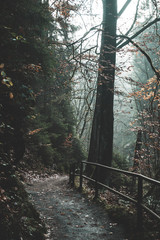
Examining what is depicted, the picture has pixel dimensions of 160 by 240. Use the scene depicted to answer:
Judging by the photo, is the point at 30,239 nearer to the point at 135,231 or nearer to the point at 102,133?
the point at 135,231

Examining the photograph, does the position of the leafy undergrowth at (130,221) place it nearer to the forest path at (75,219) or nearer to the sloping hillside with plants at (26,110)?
the forest path at (75,219)

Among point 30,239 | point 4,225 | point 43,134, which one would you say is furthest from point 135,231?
point 43,134

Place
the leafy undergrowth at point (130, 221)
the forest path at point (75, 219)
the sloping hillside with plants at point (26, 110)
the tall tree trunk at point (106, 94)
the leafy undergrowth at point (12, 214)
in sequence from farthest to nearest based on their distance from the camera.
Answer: the tall tree trunk at point (106, 94) < the forest path at point (75, 219) < the leafy undergrowth at point (130, 221) < the sloping hillside with plants at point (26, 110) < the leafy undergrowth at point (12, 214)

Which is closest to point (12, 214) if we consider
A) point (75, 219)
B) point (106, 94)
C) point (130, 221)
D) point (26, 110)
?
point (26, 110)

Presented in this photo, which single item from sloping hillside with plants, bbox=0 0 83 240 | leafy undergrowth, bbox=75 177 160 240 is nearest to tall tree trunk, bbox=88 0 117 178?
sloping hillside with plants, bbox=0 0 83 240

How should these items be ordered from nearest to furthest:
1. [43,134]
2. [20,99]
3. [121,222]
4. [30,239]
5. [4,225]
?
1. [4,225]
2. [30,239]
3. [20,99]
4. [121,222]
5. [43,134]

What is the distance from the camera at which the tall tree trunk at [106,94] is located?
915 centimetres

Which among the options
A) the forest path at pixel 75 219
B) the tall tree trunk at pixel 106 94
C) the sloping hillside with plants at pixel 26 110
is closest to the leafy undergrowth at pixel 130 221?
the forest path at pixel 75 219

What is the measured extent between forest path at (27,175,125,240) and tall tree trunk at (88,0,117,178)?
93.4 inches

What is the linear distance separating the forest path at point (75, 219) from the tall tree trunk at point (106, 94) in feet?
7.79

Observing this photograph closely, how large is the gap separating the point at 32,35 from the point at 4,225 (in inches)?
350

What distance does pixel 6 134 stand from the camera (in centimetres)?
438

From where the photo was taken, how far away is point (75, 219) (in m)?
5.42

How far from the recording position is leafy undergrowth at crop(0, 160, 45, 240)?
2.71m
